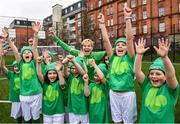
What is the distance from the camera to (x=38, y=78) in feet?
19.9

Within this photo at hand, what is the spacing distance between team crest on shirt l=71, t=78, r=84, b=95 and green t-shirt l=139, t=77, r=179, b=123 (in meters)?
1.32

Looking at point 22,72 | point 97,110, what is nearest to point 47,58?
point 22,72

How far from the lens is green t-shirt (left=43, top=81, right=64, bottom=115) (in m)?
5.57

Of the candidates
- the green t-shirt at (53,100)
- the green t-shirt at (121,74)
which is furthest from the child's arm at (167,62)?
the green t-shirt at (53,100)

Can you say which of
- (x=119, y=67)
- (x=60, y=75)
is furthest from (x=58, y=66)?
(x=119, y=67)

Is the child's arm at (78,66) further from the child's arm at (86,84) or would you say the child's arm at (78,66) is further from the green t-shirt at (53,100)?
the green t-shirt at (53,100)

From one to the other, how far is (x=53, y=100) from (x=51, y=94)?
0.11 meters

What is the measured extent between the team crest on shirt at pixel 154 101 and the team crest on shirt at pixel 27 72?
2453mm

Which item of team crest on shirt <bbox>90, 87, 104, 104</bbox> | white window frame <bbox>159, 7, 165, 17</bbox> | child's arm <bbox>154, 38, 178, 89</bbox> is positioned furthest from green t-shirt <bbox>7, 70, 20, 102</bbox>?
white window frame <bbox>159, 7, 165, 17</bbox>

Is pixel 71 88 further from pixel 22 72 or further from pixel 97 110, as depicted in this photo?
pixel 22 72

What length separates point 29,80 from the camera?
6125 millimetres

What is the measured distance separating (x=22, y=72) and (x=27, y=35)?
2292 centimetres

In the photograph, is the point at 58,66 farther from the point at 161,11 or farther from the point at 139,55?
the point at 161,11

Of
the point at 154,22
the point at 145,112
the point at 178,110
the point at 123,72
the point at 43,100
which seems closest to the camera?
the point at 145,112
